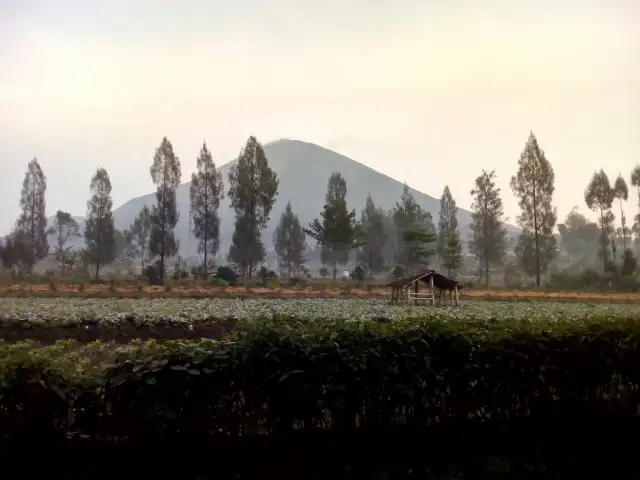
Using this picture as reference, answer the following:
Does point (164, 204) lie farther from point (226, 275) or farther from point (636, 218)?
point (636, 218)

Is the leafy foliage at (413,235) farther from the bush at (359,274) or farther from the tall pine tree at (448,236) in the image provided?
the bush at (359,274)

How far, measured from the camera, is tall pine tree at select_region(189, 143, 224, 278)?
111 ft

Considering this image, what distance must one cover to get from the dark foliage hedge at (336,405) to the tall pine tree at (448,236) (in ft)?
96.8

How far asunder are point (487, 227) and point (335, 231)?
31.9 feet

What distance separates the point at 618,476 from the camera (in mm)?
3277

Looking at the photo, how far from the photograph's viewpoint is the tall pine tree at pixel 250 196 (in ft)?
109

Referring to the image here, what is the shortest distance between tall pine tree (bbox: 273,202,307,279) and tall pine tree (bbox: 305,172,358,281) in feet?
13.7

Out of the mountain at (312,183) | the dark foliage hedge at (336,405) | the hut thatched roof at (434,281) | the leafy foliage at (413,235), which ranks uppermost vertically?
the mountain at (312,183)

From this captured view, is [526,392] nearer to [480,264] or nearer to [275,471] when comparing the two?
[275,471]

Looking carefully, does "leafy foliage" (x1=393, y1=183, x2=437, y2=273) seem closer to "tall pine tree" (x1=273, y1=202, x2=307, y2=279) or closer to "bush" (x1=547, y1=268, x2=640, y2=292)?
"tall pine tree" (x1=273, y1=202, x2=307, y2=279)

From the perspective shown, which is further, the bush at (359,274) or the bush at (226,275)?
the bush at (359,274)

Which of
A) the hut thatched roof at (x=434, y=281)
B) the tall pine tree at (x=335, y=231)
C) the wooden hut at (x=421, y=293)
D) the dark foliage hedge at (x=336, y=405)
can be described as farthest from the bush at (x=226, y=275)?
the dark foliage hedge at (x=336, y=405)

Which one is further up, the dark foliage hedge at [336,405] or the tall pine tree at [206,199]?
the tall pine tree at [206,199]

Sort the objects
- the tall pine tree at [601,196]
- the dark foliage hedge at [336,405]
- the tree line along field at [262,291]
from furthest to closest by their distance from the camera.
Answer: the tall pine tree at [601,196]
the tree line along field at [262,291]
the dark foliage hedge at [336,405]
